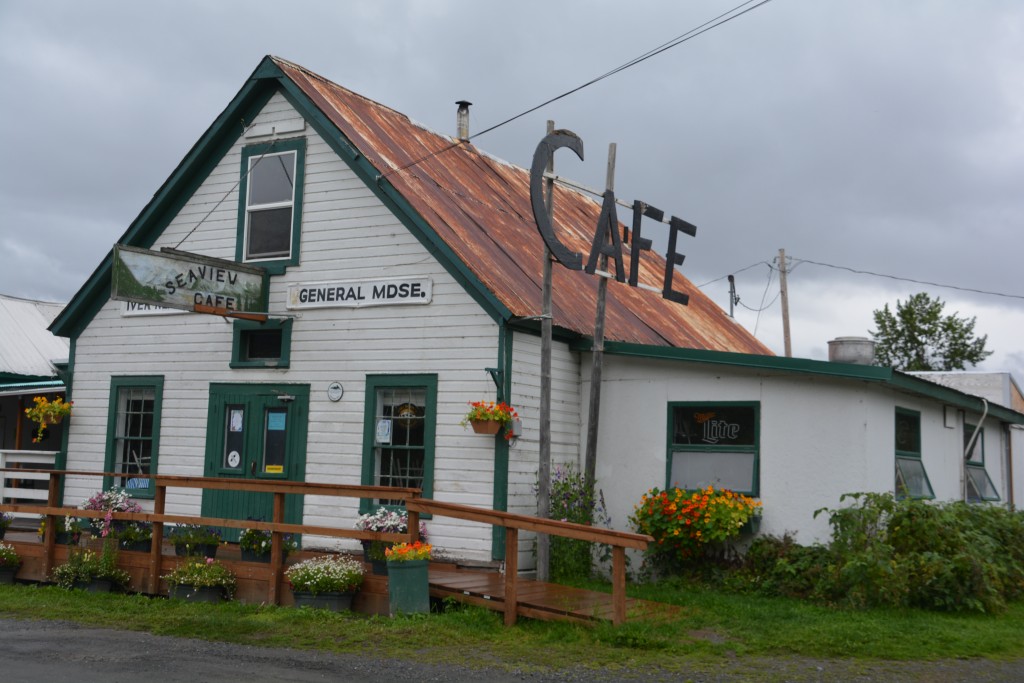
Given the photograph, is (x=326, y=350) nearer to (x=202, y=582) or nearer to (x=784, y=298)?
(x=202, y=582)

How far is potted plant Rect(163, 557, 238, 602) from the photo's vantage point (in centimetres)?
1227

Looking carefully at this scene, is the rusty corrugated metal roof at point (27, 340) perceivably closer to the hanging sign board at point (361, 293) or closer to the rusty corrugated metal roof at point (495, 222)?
the rusty corrugated metal roof at point (495, 222)

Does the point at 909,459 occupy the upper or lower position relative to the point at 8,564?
upper

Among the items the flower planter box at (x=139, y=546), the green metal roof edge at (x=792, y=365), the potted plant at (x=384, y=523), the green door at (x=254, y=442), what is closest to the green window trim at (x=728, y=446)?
the green metal roof edge at (x=792, y=365)

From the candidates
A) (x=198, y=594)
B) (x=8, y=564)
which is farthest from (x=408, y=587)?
(x=8, y=564)

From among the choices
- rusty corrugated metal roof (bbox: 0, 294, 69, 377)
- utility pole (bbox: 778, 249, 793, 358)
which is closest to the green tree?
utility pole (bbox: 778, 249, 793, 358)

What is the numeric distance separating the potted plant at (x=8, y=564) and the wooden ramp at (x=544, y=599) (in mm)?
5687

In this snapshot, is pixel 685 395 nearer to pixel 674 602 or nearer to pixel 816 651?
pixel 674 602

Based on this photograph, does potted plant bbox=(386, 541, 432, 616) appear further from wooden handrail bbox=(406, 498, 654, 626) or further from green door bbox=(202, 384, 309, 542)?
green door bbox=(202, 384, 309, 542)

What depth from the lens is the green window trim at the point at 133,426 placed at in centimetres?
1642

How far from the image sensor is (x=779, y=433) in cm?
1366

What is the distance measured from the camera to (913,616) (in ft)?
36.5

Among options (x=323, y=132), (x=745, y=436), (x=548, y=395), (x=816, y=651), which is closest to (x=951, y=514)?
(x=745, y=436)

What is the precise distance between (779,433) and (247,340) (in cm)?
770
